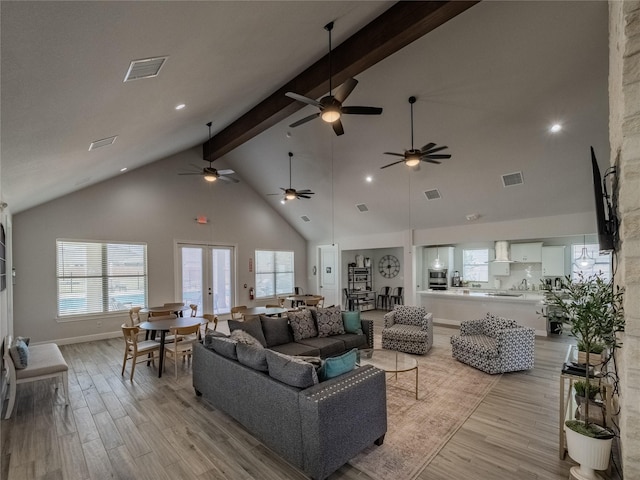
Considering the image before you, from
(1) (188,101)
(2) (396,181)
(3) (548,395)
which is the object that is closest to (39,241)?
(1) (188,101)

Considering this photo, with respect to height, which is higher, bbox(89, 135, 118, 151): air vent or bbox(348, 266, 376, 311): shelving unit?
bbox(89, 135, 118, 151): air vent

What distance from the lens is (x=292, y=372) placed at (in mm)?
2609

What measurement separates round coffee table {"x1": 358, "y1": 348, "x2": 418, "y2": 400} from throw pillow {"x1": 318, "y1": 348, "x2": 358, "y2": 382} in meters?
1.13

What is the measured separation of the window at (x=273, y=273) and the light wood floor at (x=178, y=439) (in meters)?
5.72

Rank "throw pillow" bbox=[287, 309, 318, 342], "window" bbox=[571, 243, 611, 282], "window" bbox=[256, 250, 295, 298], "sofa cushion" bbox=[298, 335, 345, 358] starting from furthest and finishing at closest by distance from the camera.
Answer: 1. "window" bbox=[256, 250, 295, 298]
2. "window" bbox=[571, 243, 611, 282]
3. "throw pillow" bbox=[287, 309, 318, 342]
4. "sofa cushion" bbox=[298, 335, 345, 358]

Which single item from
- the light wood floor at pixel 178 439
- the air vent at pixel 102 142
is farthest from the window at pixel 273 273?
the air vent at pixel 102 142

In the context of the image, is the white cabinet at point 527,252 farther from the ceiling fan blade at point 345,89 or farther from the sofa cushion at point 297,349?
the ceiling fan blade at point 345,89

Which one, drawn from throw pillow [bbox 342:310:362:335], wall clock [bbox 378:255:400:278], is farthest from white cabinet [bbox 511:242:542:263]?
throw pillow [bbox 342:310:362:335]

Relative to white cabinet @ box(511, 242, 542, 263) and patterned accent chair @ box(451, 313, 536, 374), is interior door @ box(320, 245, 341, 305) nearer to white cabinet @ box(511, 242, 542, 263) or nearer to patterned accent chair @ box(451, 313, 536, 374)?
white cabinet @ box(511, 242, 542, 263)

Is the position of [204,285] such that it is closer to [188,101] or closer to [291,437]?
[188,101]

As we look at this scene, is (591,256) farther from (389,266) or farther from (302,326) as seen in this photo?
(302,326)

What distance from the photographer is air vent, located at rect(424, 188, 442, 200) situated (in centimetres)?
703

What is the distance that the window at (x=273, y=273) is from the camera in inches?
396

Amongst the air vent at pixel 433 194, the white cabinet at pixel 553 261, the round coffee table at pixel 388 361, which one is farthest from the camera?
the white cabinet at pixel 553 261
